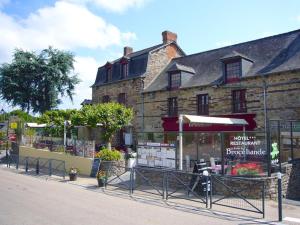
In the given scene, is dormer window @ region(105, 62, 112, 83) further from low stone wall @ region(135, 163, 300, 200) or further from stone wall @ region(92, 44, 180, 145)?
low stone wall @ region(135, 163, 300, 200)

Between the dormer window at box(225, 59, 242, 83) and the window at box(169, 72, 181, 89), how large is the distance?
389 centimetres

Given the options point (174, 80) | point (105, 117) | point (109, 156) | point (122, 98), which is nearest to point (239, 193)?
point (109, 156)

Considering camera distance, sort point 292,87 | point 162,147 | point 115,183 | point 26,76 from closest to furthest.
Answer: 1. point 162,147
2. point 115,183
3. point 292,87
4. point 26,76

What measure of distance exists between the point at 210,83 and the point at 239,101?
7.29 ft

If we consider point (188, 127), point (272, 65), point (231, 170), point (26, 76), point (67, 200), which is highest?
point (26, 76)

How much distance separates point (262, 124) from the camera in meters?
18.3

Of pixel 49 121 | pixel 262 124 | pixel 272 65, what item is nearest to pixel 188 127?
pixel 262 124

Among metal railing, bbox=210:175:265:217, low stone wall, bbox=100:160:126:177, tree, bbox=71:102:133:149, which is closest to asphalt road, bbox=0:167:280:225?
metal railing, bbox=210:175:265:217

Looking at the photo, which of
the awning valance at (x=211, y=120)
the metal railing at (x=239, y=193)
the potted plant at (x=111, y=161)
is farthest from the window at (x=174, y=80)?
the metal railing at (x=239, y=193)

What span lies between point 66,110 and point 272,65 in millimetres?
16101

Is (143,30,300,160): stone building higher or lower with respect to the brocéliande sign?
higher

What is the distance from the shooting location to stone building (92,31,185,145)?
2569 centimetres

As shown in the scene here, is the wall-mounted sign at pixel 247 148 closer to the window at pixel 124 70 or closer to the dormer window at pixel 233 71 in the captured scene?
the dormer window at pixel 233 71

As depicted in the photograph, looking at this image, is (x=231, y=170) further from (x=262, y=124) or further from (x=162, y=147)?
(x=262, y=124)
